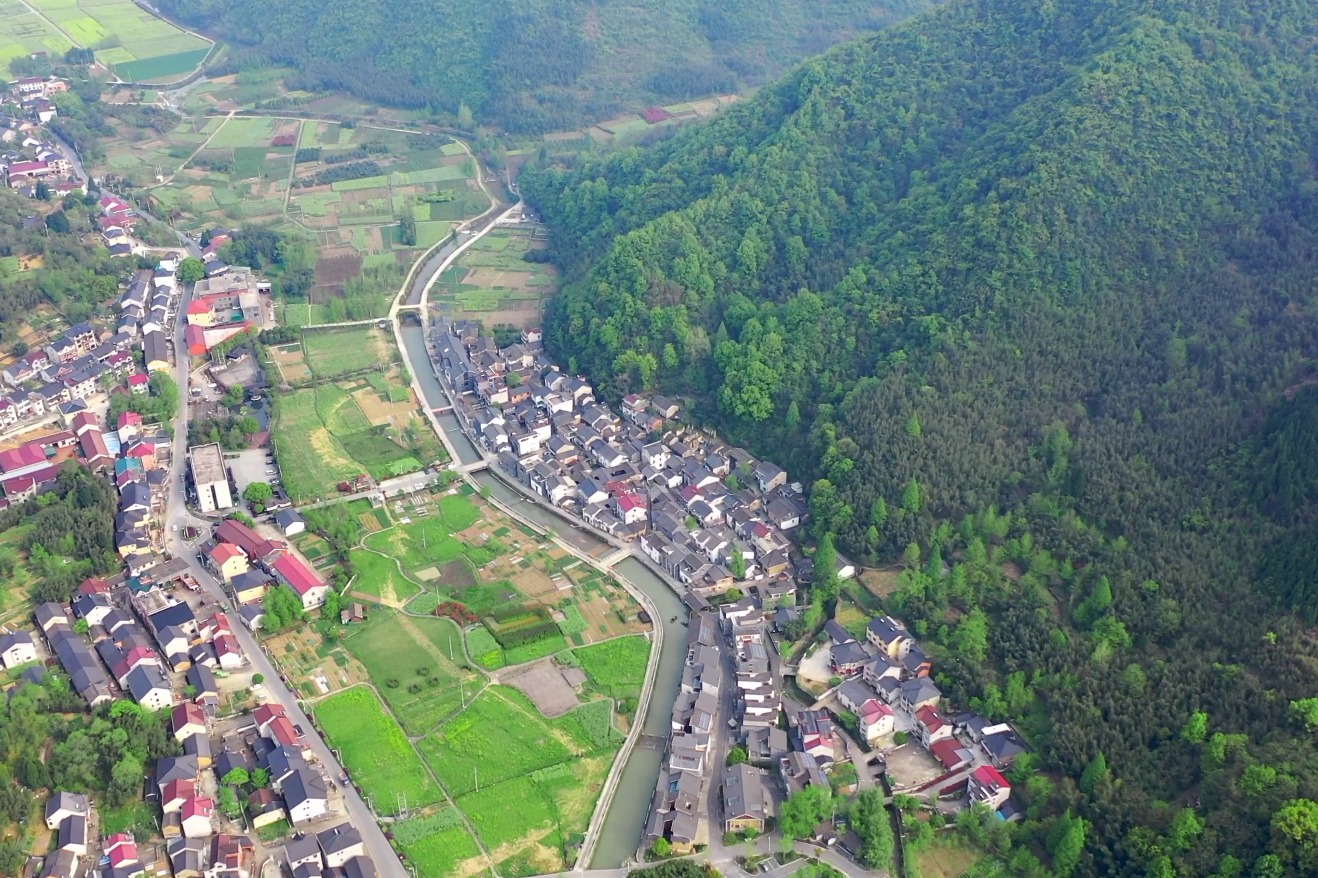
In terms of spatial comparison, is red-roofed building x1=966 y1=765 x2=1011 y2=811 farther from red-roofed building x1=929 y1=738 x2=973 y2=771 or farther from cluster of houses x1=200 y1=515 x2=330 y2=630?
cluster of houses x1=200 y1=515 x2=330 y2=630

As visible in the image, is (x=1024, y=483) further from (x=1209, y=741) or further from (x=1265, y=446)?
(x=1209, y=741)

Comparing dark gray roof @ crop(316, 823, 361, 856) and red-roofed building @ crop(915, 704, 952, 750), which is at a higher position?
red-roofed building @ crop(915, 704, 952, 750)

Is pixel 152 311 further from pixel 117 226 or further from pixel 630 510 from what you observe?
pixel 630 510

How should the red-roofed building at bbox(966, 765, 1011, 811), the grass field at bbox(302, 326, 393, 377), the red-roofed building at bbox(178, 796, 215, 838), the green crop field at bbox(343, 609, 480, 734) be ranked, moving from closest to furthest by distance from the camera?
1. the red-roofed building at bbox(178, 796, 215, 838)
2. the red-roofed building at bbox(966, 765, 1011, 811)
3. the green crop field at bbox(343, 609, 480, 734)
4. the grass field at bbox(302, 326, 393, 377)

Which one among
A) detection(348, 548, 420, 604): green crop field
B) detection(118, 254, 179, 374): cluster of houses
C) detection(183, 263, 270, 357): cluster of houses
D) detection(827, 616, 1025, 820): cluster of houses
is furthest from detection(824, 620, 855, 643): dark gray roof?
detection(183, 263, 270, 357): cluster of houses

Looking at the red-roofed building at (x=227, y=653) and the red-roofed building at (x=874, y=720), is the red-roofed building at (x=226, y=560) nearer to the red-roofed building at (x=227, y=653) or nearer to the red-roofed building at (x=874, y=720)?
the red-roofed building at (x=227, y=653)

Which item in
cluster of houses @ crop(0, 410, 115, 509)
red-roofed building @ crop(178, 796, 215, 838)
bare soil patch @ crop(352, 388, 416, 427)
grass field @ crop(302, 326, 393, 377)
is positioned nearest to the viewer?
red-roofed building @ crop(178, 796, 215, 838)

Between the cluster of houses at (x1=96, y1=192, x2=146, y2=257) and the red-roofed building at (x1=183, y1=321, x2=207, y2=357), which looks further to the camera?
the cluster of houses at (x1=96, y1=192, x2=146, y2=257)

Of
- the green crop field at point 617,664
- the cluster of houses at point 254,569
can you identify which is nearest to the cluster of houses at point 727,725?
the green crop field at point 617,664
